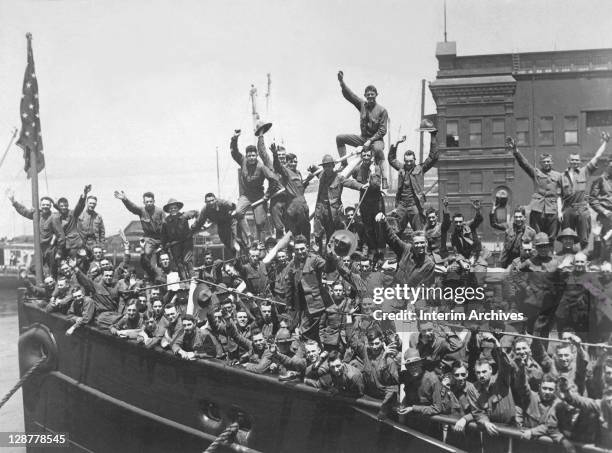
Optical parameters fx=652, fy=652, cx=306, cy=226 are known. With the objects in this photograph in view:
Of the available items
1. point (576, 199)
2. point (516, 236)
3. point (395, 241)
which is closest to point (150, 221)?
point (395, 241)

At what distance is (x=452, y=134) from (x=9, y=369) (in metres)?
18.2

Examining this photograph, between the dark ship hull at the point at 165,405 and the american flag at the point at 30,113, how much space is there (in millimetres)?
3157

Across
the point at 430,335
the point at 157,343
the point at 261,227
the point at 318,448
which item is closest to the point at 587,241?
the point at 430,335

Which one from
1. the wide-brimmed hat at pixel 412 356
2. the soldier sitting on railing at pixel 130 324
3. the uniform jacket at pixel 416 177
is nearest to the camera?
the wide-brimmed hat at pixel 412 356

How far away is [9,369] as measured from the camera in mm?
22188

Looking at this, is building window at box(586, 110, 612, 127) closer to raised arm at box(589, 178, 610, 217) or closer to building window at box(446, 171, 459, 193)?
building window at box(446, 171, 459, 193)

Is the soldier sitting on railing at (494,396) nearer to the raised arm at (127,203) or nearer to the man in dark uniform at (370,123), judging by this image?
the man in dark uniform at (370,123)

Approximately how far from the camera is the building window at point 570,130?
961 inches

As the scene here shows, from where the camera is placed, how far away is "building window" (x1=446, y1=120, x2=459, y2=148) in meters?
25.4

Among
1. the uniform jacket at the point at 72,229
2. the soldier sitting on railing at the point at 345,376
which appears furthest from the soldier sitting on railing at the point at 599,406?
the uniform jacket at the point at 72,229

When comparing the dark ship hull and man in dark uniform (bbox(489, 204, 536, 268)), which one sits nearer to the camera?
the dark ship hull

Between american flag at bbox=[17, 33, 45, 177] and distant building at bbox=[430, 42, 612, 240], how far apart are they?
1604 cm

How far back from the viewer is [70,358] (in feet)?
38.7
